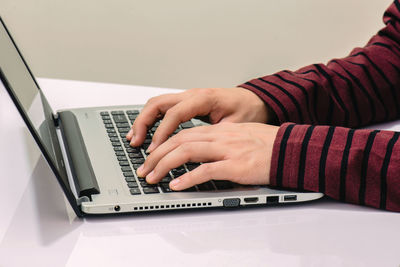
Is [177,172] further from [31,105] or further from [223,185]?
[31,105]

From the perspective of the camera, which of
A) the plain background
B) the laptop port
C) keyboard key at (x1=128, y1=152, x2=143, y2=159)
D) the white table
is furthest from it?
the plain background

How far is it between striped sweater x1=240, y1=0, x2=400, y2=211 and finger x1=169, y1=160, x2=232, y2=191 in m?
0.06

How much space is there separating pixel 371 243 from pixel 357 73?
0.42 meters

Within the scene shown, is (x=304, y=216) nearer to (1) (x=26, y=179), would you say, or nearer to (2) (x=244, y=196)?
(2) (x=244, y=196)

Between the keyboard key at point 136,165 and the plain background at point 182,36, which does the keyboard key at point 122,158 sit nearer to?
the keyboard key at point 136,165

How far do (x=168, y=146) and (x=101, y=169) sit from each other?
0.09m

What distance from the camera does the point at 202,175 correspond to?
2.33 ft

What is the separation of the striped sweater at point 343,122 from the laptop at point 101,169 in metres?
0.04

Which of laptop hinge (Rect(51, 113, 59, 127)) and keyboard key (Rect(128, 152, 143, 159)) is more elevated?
laptop hinge (Rect(51, 113, 59, 127))

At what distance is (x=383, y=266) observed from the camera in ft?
Result: 1.97

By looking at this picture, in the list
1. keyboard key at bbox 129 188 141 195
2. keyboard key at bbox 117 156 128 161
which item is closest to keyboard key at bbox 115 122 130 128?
keyboard key at bbox 117 156 128 161

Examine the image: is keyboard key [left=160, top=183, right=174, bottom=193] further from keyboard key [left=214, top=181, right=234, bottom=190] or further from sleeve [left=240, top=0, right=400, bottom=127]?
sleeve [left=240, top=0, right=400, bottom=127]

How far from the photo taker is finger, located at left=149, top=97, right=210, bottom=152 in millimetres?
817

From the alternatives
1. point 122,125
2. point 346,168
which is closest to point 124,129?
point 122,125
